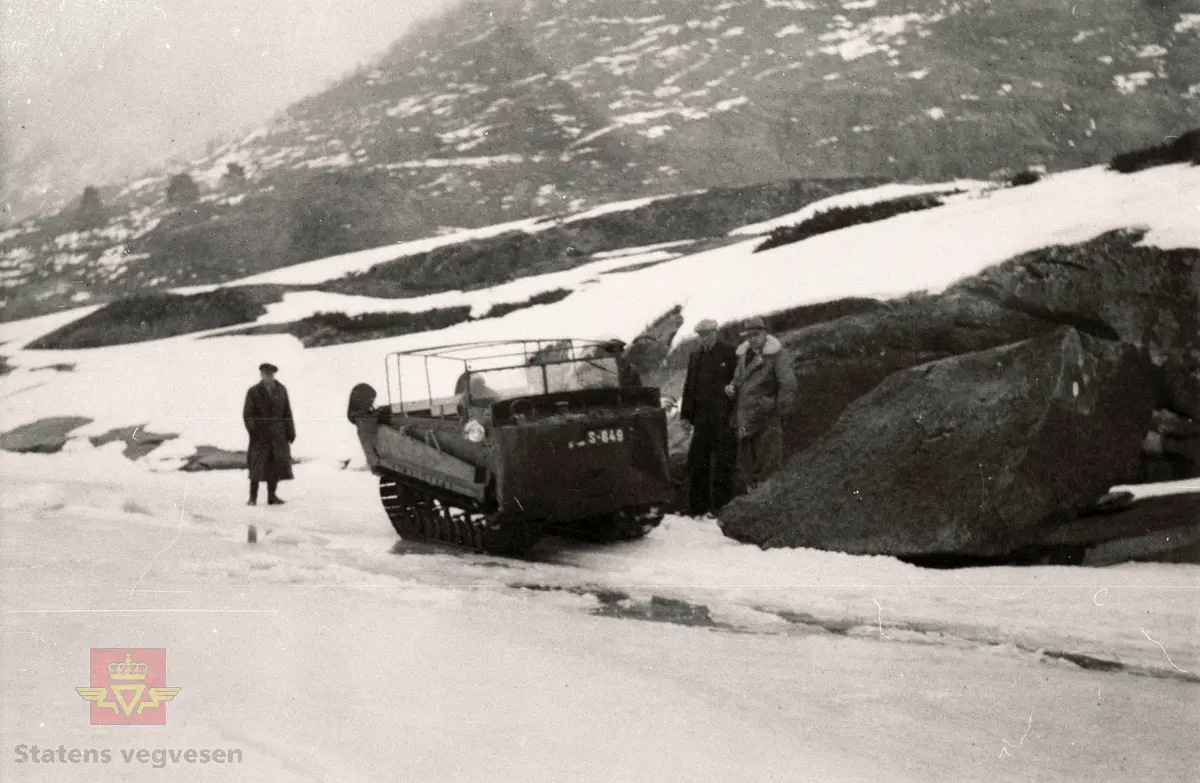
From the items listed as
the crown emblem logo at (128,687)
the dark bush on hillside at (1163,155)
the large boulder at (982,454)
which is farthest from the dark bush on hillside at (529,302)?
the crown emblem logo at (128,687)

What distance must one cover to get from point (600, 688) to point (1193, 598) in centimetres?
335

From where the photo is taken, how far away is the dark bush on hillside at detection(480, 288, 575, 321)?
44.3ft

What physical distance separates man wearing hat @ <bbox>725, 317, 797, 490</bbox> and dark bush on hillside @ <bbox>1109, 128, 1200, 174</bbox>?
11.5 feet

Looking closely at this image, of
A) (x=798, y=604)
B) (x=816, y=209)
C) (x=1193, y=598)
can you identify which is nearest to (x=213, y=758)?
(x=798, y=604)

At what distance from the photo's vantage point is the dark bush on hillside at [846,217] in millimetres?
11977

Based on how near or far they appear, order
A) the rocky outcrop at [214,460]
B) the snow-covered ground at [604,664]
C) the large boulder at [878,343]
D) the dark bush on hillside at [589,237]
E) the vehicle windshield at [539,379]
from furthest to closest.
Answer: the dark bush on hillside at [589,237] → the large boulder at [878,343] → the rocky outcrop at [214,460] → the vehicle windshield at [539,379] → the snow-covered ground at [604,664]

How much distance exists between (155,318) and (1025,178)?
9.30 m

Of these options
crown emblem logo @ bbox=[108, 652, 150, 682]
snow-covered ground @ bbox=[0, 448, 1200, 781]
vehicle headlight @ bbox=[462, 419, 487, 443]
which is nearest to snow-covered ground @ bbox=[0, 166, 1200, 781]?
snow-covered ground @ bbox=[0, 448, 1200, 781]

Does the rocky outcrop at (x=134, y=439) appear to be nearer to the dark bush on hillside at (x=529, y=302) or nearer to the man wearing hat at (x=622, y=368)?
the man wearing hat at (x=622, y=368)

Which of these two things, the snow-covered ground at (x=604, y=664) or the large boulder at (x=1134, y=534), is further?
the large boulder at (x=1134, y=534)

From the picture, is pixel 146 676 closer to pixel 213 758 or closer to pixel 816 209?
pixel 213 758

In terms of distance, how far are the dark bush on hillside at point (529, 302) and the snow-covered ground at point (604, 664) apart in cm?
676

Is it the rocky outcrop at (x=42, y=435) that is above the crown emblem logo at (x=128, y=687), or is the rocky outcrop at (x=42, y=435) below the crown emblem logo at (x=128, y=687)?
above

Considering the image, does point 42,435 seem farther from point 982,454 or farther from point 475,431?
point 982,454
